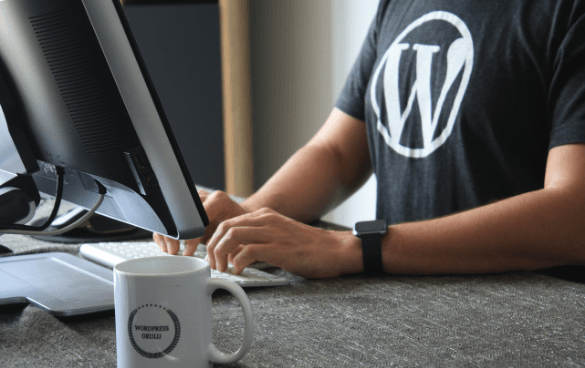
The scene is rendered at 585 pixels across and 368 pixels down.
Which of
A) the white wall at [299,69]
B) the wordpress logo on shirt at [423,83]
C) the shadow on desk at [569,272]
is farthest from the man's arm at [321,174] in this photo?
the white wall at [299,69]

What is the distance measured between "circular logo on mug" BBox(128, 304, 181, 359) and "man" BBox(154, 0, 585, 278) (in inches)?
11.4

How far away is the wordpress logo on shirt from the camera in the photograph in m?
1.02

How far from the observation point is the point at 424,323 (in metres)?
0.56

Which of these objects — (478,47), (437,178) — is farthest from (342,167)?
(478,47)

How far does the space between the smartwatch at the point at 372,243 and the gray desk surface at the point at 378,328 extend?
1.4 inches

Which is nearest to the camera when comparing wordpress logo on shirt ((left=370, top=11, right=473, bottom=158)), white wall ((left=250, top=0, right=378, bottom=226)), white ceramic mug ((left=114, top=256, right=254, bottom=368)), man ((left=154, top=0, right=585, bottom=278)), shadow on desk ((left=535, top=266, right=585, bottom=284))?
white ceramic mug ((left=114, top=256, right=254, bottom=368))

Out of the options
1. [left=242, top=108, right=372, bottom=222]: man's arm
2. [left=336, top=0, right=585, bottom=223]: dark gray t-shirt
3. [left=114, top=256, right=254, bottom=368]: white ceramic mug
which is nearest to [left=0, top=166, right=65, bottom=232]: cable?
[left=114, top=256, right=254, bottom=368]: white ceramic mug

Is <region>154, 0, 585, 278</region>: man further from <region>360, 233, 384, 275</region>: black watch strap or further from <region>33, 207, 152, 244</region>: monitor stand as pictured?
<region>33, 207, 152, 244</region>: monitor stand

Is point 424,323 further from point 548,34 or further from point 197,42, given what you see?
point 197,42

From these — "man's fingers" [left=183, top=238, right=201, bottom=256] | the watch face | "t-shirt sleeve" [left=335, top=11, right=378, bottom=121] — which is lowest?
"man's fingers" [left=183, top=238, right=201, bottom=256]

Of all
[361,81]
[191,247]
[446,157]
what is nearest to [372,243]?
[191,247]

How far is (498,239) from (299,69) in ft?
7.55

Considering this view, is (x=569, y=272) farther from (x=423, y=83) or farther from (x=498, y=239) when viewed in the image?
(x=423, y=83)

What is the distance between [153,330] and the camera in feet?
1.39
